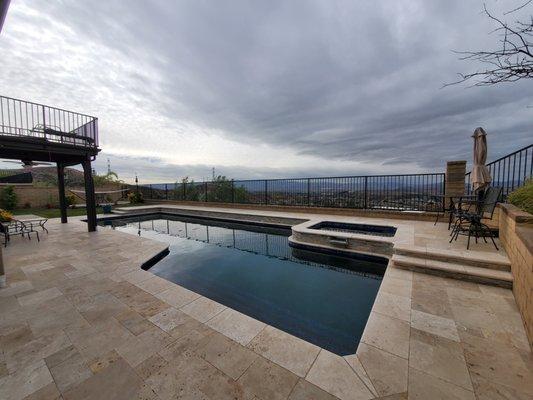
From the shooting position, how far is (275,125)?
13.8 meters

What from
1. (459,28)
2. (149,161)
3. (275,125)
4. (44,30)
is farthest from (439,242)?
(149,161)

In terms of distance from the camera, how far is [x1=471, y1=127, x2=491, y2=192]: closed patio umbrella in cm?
461

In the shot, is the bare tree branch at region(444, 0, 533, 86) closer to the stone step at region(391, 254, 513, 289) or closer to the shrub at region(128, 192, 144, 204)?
the stone step at region(391, 254, 513, 289)

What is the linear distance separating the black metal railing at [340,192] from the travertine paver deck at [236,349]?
174 inches

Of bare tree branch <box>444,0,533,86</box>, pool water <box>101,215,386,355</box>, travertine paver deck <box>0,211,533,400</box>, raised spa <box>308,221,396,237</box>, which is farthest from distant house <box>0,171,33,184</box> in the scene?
bare tree branch <box>444,0,533,86</box>

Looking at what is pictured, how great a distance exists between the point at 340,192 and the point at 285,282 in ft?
19.4

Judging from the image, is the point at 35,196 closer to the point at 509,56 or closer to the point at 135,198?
the point at 135,198

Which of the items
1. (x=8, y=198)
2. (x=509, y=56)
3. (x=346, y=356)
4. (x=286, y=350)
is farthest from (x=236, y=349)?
(x=8, y=198)

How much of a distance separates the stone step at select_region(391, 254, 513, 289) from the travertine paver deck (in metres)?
0.15

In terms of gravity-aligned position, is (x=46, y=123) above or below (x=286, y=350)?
above

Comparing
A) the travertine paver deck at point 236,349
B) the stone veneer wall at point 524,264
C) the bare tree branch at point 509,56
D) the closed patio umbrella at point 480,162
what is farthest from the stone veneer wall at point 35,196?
the closed patio umbrella at point 480,162

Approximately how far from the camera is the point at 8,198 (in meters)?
11.7

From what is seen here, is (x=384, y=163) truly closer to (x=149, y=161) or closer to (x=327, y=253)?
(x=327, y=253)

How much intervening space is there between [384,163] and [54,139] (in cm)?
1539
